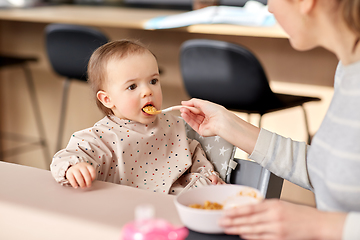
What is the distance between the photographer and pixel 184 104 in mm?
1003

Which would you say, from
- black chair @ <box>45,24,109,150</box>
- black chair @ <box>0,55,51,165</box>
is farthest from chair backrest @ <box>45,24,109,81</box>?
black chair @ <box>0,55,51,165</box>

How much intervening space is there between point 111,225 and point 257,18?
1.60 m

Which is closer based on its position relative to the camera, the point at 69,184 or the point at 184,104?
the point at 69,184

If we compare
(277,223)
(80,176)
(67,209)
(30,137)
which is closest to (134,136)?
(80,176)

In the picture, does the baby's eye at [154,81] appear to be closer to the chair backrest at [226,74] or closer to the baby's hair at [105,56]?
the baby's hair at [105,56]

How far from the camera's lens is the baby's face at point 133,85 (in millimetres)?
1011

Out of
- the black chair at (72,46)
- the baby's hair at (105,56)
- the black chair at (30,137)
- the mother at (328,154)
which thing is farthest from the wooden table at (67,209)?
the black chair at (30,137)

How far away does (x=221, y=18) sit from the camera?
2023 mm

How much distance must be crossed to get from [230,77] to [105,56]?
2.62 feet

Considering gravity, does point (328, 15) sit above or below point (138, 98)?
above

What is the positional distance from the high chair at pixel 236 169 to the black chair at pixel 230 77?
2.08ft

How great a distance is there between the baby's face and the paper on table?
104 centimetres

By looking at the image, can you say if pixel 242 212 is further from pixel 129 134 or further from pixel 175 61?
pixel 175 61

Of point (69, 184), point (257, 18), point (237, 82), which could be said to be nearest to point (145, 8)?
point (257, 18)
